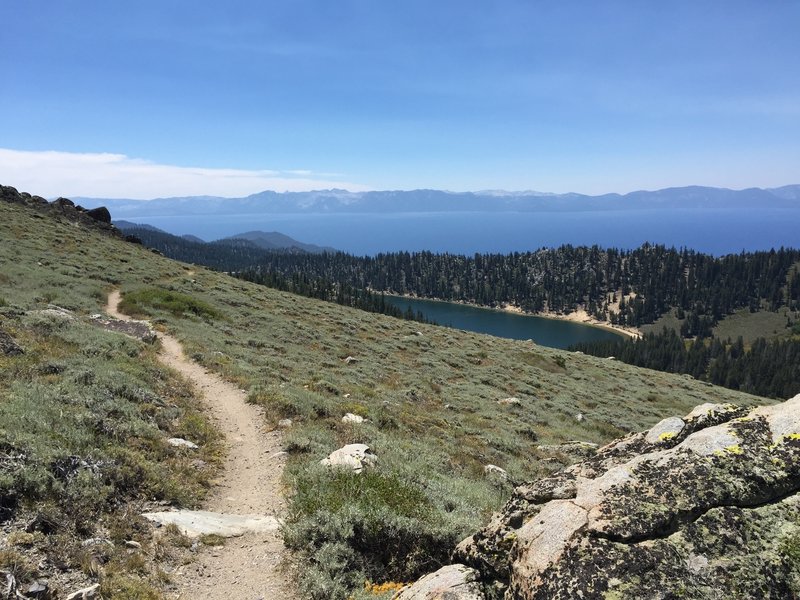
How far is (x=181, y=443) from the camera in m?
10.7

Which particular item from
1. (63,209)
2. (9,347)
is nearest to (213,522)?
(9,347)

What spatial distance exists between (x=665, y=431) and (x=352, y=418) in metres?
10.4

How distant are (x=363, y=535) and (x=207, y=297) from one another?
35.9m

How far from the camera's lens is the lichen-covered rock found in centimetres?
316

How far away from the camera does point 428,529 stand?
675 centimetres

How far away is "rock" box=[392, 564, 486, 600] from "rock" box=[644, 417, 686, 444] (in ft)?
8.33

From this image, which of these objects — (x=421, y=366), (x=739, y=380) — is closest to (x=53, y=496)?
(x=421, y=366)

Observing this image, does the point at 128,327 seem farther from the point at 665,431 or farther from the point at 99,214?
the point at 99,214

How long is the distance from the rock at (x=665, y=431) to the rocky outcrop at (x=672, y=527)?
429 mm

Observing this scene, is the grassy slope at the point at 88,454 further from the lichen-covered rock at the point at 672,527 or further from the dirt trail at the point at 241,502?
the lichen-covered rock at the point at 672,527

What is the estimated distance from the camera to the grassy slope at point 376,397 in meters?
6.96

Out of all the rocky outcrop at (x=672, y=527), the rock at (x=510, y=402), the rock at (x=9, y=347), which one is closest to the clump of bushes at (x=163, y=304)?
the rock at (x=9, y=347)

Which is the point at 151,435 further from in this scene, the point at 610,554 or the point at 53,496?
the point at 610,554

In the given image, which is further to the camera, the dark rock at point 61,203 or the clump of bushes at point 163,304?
the dark rock at point 61,203
